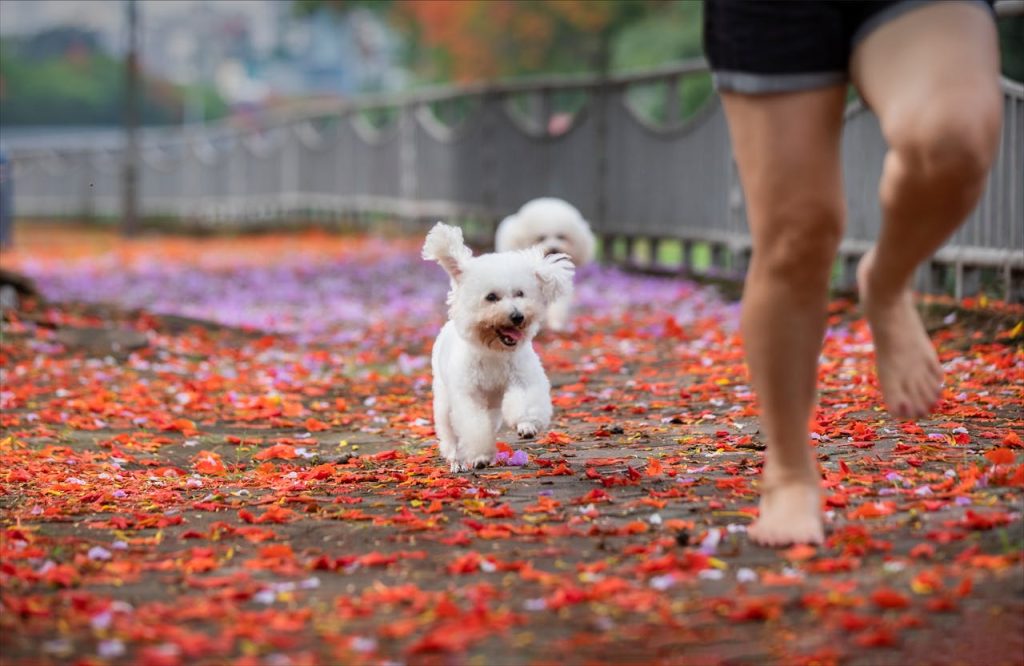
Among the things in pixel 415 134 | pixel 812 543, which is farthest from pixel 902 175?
pixel 415 134

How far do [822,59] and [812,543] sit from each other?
3.76 ft

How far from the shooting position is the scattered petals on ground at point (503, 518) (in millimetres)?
3504

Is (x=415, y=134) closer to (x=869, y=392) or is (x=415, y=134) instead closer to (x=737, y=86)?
(x=869, y=392)

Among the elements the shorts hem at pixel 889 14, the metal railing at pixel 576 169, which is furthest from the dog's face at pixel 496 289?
the metal railing at pixel 576 169

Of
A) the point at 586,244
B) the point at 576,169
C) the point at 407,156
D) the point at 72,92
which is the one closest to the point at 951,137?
the point at 586,244

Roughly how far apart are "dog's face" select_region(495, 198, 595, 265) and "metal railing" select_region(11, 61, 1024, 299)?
6.16 ft

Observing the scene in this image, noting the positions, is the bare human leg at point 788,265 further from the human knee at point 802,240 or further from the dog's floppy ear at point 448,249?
the dog's floppy ear at point 448,249

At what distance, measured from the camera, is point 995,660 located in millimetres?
3256

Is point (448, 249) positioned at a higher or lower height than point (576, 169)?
higher

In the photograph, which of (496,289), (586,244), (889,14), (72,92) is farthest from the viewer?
(72,92)

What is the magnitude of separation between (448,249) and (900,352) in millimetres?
2034

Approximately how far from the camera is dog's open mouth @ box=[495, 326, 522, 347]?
5.75 m

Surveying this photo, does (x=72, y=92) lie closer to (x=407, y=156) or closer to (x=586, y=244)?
(x=407, y=156)

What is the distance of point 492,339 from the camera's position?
5.80m
